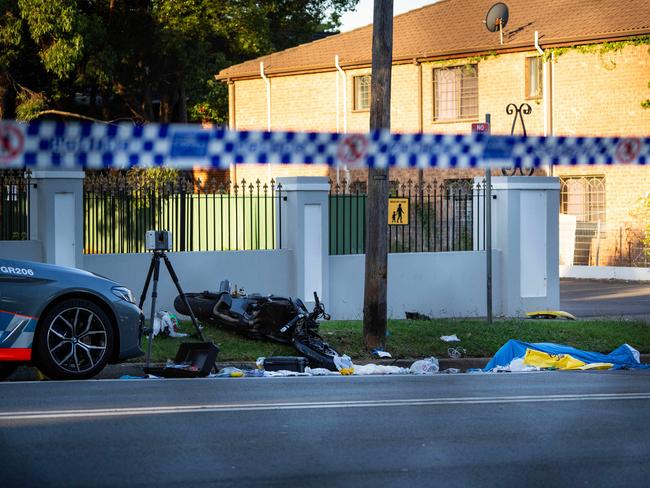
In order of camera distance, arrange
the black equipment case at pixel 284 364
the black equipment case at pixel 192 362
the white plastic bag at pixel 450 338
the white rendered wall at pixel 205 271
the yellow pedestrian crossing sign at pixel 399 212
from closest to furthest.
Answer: the black equipment case at pixel 192 362 → the black equipment case at pixel 284 364 → the white plastic bag at pixel 450 338 → the white rendered wall at pixel 205 271 → the yellow pedestrian crossing sign at pixel 399 212

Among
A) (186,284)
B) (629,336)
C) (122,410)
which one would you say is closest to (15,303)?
(122,410)

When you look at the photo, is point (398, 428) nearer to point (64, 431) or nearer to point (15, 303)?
point (64, 431)

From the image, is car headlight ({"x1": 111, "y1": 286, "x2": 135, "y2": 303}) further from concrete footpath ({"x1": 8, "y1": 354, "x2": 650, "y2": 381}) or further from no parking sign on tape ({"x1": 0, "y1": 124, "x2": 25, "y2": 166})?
no parking sign on tape ({"x1": 0, "y1": 124, "x2": 25, "y2": 166})

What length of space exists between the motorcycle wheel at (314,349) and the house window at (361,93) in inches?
871

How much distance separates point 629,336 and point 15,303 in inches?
355

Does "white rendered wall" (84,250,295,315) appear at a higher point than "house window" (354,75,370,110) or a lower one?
lower

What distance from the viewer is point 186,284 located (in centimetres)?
1783

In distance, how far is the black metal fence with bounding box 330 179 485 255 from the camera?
65.0 feet

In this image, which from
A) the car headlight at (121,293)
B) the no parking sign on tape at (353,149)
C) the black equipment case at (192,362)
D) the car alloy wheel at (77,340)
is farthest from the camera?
the no parking sign on tape at (353,149)

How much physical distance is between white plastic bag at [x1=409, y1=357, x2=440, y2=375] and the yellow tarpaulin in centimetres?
106

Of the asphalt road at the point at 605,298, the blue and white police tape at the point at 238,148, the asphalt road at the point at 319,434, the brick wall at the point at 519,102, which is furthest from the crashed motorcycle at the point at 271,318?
the brick wall at the point at 519,102

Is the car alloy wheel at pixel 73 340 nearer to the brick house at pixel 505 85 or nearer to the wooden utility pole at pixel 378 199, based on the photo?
the wooden utility pole at pixel 378 199

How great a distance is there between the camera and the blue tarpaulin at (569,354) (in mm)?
14789

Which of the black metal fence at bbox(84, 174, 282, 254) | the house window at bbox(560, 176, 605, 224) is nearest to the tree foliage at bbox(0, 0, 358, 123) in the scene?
the house window at bbox(560, 176, 605, 224)
